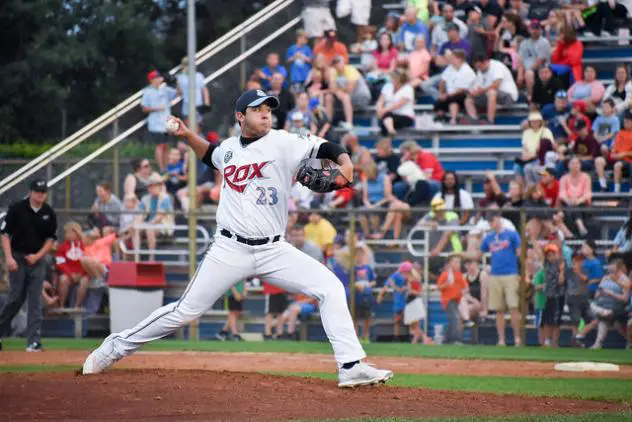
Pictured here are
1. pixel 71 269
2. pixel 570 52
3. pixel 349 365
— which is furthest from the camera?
pixel 570 52

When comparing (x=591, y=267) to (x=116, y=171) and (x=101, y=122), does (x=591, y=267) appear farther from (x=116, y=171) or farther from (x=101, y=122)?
(x=101, y=122)

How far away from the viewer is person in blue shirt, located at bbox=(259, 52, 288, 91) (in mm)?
21953

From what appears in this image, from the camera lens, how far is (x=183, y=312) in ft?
32.7

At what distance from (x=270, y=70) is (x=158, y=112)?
2334 millimetres

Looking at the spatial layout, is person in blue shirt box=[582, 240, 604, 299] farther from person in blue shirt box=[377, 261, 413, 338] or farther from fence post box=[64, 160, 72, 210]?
fence post box=[64, 160, 72, 210]

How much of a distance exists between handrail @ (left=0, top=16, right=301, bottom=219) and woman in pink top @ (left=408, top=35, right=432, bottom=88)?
2624 millimetres

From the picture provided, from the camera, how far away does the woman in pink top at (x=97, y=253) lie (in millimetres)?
18688

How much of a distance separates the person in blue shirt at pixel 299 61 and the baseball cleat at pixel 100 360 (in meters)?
12.3

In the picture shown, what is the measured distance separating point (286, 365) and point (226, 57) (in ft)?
31.9

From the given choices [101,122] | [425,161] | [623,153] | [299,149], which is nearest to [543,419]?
[299,149]

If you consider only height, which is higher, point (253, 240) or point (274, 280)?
point (253, 240)

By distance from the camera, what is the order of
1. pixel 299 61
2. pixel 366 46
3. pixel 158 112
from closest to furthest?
pixel 158 112 → pixel 299 61 → pixel 366 46

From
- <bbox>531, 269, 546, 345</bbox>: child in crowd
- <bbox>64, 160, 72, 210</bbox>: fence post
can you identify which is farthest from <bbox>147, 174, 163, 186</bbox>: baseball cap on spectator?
<bbox>531, 269, 546, 345</bbox>: child in crowd

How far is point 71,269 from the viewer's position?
18.7 meters
